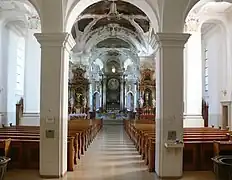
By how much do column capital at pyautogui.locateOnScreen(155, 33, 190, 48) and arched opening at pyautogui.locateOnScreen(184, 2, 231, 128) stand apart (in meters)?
7.07

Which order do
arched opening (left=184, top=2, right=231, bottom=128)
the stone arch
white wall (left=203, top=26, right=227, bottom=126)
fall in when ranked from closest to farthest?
the stone arch → arched opening (left=184, top=2, right=231, bottom=128) → white wall (left=203, top=26, right=227, bottom=126)

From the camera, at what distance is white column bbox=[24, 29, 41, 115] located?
1617 cm

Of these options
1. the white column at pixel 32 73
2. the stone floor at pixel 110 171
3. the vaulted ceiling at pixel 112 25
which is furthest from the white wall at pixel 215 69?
the white column at pixel 32 73

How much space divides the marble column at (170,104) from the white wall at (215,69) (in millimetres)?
11919

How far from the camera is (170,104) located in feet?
27.9

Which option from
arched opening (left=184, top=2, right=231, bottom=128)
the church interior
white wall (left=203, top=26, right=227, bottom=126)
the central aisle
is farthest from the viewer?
white wall (left=203, top=26, right=227, bottom=126)

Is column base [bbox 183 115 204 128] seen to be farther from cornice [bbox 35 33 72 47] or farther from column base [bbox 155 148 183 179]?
cornice [bbox 35 33 72 47]

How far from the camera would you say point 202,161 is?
938cm

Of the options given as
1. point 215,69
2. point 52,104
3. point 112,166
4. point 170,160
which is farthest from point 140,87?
point 52,104

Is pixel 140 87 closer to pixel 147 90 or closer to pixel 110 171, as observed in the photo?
pixel 147 90

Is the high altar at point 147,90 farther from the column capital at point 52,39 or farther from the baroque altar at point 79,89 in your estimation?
the column capital at point 52,39

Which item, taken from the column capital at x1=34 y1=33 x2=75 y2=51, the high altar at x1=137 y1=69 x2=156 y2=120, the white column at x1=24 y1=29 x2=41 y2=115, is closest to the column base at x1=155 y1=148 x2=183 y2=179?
the column capital at x1=34 y1=33 x2=75 y2=51

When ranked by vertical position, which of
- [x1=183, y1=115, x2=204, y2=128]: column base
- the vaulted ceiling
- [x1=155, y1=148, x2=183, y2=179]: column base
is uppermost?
the vaulted ceiling

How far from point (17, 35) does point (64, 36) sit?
1486cm
